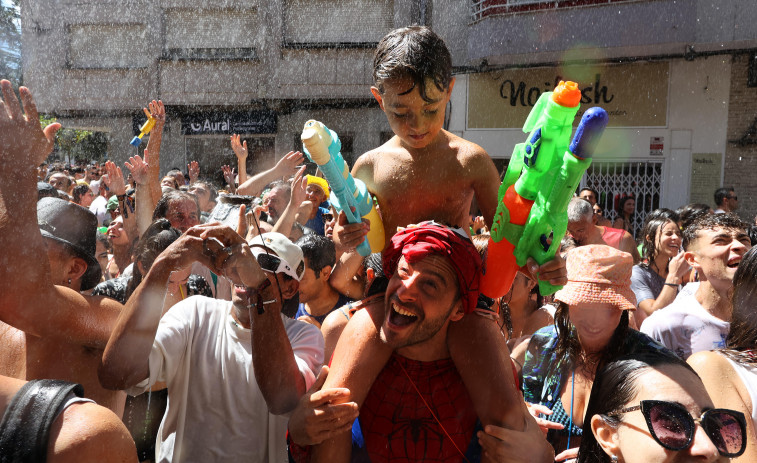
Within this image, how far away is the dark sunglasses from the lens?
176cm

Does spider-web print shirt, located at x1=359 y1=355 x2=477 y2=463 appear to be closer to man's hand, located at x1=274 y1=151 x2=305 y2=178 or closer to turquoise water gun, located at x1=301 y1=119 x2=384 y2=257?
turquoise water gun, located at x1=301 y1=119 x2=384 y2=257

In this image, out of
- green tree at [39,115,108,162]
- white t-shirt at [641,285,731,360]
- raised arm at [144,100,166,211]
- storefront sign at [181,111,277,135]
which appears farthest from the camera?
green tree at [39,115,108,162]

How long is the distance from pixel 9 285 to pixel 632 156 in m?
12.4

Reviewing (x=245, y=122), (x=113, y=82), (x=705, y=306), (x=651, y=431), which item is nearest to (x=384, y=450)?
(x=651, y=431)

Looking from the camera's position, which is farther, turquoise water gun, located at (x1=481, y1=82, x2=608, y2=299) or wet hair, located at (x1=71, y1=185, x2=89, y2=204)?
wet hair, located at (x1=71, y1=185, x2=89, y2=204)

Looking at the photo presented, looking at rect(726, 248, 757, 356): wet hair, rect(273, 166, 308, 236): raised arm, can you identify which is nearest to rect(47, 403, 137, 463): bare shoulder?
rect(726, 248, 757, 356): wet hair

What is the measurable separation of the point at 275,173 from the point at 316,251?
2.21 m

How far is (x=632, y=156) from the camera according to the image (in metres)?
12.8

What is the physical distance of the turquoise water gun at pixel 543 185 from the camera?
2.04m

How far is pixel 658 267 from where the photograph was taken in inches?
217

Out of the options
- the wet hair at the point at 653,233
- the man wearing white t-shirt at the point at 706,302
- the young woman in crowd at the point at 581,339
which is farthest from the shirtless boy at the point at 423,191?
the wet hair at the point at 653,233

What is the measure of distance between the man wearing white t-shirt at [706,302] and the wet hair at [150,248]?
271cm

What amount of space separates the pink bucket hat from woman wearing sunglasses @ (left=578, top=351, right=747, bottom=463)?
2.51ft

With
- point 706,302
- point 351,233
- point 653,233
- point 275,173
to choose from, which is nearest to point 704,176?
point 653,233
